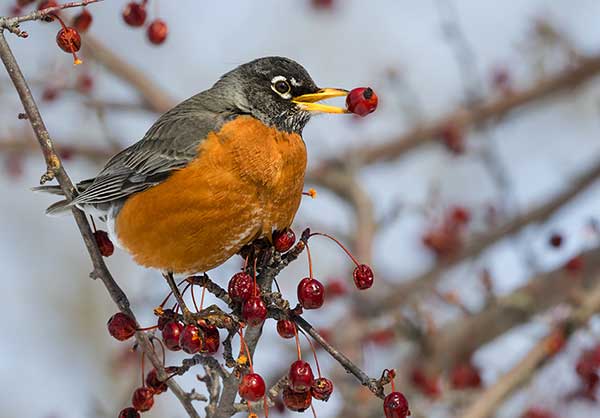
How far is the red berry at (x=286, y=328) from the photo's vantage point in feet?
7.64

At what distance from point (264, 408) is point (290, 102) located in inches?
53.1

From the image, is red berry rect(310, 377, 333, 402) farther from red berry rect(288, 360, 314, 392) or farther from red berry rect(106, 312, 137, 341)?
red berry rect(106, 312, 137, 341)

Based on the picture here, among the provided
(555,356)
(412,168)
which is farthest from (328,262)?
(555,356)

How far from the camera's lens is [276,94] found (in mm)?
3281

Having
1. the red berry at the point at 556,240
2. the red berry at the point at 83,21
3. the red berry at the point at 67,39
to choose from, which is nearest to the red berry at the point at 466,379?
the red berry at the point at 556,240

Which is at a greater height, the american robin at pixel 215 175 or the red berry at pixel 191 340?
the american robin at pixel 215 175

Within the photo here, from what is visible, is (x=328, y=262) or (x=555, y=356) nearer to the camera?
(x=555, y=356)

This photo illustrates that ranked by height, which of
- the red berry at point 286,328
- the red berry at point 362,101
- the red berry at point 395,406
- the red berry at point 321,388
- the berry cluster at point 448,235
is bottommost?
the red berry at point 395,406

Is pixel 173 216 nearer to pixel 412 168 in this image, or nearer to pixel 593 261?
pixel 593 261

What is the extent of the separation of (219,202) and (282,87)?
0.57 metres

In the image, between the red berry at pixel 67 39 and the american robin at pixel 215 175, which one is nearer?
the red berry at pixel 67 39

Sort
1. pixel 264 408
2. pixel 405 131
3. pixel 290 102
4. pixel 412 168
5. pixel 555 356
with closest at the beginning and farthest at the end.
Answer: pixel 264 408 → pixel 290 102 → pixel 555 356 → pixel 405 131 → pixel 412 168

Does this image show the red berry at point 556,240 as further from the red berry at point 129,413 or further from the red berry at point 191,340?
the red berry at point 129,413

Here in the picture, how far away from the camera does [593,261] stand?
4227mm
